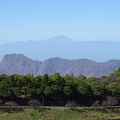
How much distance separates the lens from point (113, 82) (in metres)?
87.9

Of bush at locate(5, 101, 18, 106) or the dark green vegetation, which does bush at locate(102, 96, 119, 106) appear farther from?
bush at locate(5, 101, 18, 106)

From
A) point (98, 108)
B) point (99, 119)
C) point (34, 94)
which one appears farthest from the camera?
point (34, 94)

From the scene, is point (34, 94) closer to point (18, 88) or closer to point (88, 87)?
point (18, 88)

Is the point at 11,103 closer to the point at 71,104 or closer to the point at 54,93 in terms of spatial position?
the point at 54,93

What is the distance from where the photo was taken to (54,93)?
77.6 metres

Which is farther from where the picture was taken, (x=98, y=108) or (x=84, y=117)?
(x=98, y=108)

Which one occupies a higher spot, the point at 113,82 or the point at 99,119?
the point at 113,82

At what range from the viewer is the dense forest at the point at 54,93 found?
76188 mm

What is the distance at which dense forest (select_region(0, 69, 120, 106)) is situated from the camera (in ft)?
250

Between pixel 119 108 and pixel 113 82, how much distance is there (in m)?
16.4

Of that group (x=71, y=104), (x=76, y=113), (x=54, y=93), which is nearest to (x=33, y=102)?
(x=54, y=93)

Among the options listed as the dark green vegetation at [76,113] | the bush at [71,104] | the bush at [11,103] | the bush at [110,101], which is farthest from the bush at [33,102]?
the bush at [110,101]

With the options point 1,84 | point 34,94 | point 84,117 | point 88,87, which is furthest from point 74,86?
point 84,117

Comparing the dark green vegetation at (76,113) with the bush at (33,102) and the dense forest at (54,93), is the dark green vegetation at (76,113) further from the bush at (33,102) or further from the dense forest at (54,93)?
the bush at (33,102)
